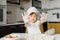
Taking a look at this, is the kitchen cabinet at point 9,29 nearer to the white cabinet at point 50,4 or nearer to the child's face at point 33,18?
the white cabinet at point 50,4

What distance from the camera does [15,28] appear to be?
286cm

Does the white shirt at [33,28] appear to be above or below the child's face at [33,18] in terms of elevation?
below

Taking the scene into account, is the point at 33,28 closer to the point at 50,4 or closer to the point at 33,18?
the point at 33,18

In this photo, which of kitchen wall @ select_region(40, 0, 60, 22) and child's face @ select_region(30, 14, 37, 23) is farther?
kitchen wall @ select_region(40, 0, 60, 22)

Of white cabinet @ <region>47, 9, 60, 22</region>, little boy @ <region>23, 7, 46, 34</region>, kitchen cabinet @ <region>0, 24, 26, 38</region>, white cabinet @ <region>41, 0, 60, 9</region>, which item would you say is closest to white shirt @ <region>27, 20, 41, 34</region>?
little boy @ <region>23, 7, 46, 34</region>

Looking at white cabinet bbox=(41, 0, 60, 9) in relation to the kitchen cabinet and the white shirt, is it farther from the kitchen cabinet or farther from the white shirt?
the white shirt

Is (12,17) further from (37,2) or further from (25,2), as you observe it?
(37,2)

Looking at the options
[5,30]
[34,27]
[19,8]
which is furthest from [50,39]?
[19,8]

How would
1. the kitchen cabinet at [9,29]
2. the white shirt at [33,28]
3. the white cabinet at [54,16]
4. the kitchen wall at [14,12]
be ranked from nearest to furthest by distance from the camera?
1. the white shirt at [33,28]
2. the kitchen cabinet at [9,29]
3. the kitchen wall at [14,12]
4. the white cabinet at [54,16]

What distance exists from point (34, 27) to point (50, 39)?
0.22m

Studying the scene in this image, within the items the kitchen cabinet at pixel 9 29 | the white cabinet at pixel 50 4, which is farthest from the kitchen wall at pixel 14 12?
the white cabinet at pixel 50 4

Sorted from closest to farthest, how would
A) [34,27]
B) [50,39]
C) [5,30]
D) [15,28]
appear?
1. [50,39]
2. [34,27]
3. [5,30]
4. [15,28]

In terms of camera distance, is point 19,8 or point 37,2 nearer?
point 19,8

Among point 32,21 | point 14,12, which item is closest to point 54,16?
point 14,12
